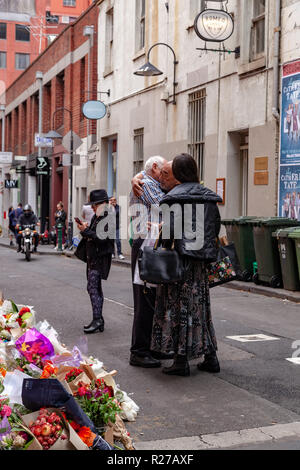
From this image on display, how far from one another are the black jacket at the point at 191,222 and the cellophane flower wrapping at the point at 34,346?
1.42 metres

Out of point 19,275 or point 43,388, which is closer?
point 43,388

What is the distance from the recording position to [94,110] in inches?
923

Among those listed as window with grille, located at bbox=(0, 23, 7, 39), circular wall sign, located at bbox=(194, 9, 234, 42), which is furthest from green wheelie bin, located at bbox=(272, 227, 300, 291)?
window with grille, located at bbox=(0, 23, 7, 39)

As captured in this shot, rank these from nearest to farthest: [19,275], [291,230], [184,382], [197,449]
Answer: [197,449] → [184,382] → [291,230] → [19,275]

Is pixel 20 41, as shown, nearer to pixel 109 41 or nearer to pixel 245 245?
pixel 109 41

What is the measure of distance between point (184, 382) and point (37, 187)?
33.6 m

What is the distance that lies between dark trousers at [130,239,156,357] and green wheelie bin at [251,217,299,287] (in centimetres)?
641

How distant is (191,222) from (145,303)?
1049 millimetres

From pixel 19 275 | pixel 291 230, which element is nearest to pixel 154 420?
pixel 291 230

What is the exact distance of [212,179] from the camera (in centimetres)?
1667

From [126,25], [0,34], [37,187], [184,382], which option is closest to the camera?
[184,382]

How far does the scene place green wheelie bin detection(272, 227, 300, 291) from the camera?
11969 millimetres

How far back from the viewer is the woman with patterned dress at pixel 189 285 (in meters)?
5.81

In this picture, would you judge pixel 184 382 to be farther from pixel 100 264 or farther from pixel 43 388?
pixel 100 264
